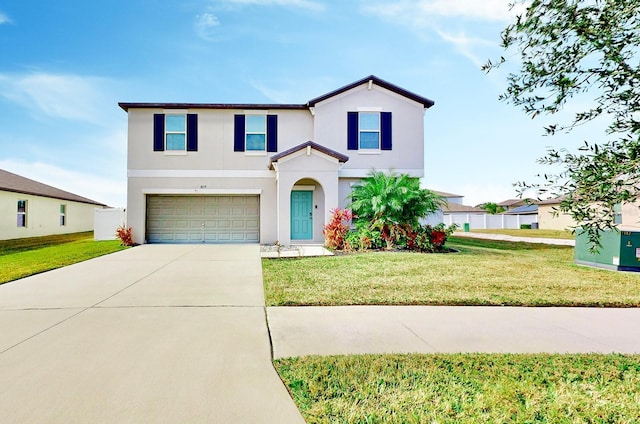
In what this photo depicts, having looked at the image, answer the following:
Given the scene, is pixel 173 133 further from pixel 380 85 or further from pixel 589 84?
pixel 589 84

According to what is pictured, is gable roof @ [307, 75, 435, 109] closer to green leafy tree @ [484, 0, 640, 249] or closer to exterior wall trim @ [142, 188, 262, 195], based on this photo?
exterior wall trim @ [142, 188, 262, 195]

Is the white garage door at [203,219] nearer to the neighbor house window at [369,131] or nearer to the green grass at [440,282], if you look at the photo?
the neighbor house window at [369,131]

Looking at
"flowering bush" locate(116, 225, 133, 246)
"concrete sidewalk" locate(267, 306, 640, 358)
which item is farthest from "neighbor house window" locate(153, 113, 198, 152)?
"concrete sidewalk" locate(267, 306, 640, 358)

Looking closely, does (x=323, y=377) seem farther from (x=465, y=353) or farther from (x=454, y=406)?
(x=465, y=353)

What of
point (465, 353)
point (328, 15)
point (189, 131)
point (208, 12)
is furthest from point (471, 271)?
point (189, 131)

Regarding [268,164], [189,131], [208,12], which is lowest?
[268,164]

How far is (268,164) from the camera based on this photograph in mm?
15438

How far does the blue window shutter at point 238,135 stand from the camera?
15.5 m

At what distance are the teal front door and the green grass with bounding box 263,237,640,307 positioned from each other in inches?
195

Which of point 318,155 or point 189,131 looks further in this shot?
point 189,131

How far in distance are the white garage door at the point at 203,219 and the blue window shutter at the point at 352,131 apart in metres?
5.04

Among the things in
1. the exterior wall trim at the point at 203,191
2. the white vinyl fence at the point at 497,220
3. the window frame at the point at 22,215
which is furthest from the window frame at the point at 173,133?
the white vinyl fence at the point at 497,220

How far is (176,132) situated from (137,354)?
13.6 m

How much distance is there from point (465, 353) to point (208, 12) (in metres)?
12.0
